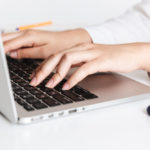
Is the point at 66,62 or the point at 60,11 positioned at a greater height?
the point at 66,62

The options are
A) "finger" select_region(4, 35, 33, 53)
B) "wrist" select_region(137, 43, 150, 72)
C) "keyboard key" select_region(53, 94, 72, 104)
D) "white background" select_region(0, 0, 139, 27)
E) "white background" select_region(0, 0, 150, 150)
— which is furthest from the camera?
"white background" select_region(0, 0, 139, 27)

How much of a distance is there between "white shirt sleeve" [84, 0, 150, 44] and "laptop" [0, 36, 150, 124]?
0.81 ft

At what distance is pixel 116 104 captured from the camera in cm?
68

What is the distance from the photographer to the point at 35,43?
0.97 metres

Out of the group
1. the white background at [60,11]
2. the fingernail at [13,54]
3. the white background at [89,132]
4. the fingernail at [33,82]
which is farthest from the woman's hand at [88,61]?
the white background at [60,11]

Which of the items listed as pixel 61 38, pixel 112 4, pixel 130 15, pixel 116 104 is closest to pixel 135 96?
pixel 116 104

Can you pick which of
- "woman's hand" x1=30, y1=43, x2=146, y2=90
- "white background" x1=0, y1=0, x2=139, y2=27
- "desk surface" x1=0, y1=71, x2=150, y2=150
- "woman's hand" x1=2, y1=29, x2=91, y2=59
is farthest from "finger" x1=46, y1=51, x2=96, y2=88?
"white background" x1=0, y1=0, x2=139, y2=27

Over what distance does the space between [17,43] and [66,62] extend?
0.25m

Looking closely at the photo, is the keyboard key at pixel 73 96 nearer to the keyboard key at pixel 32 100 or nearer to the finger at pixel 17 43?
the keyboard key at pixel 32 100

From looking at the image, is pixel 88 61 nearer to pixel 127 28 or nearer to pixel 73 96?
pixel 73 96

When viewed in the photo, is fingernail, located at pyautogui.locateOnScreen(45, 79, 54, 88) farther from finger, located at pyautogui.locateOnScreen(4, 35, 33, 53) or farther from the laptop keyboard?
finger, located at pyautogui.locateOnScreen(4, 35, 33, 53)

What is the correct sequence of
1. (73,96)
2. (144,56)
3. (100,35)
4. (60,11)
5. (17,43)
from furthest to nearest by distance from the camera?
(60,11)
(100,35)
(17,43)
(144,56)
(73,96)

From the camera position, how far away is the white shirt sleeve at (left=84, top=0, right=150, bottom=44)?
3.47ft

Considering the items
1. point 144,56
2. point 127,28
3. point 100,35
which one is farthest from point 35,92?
point 127,28
